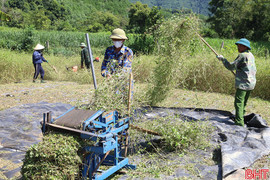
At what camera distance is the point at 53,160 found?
2473mm

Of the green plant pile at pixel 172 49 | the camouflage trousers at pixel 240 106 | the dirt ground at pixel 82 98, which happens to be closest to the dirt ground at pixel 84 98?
the dirt ground at pixel 82 98

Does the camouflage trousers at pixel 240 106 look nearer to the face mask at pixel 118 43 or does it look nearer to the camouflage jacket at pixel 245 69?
the camouflage jacket at pixel 245 69

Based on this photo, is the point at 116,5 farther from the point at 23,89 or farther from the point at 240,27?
the point at 23,89

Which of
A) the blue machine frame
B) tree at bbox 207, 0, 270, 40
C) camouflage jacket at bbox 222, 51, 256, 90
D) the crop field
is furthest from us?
tree at bbox 207, 0, 270, 40

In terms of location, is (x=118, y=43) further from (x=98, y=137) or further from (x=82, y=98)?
(x=82, y=98)

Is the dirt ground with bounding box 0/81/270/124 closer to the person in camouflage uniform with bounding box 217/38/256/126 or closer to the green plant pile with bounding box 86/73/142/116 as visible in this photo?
the person in camouflage uniform with bounding box 217/38/256/126

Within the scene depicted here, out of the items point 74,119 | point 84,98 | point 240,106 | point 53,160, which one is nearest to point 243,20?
point 240,106

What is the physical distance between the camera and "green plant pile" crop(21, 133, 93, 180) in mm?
2428

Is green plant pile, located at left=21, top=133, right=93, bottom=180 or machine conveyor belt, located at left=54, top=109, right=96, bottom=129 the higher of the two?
machine conveyor belt, located at left=54, top=109, right=96, bottom=129

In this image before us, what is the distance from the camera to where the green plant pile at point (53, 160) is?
2.43 m

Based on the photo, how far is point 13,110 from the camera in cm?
547

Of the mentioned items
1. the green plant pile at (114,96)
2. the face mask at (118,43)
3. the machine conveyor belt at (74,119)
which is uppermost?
the face mask at (118,43)

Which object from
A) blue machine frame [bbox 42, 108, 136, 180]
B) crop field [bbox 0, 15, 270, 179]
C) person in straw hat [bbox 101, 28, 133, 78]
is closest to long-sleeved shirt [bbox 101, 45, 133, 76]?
person in straw hat [bbox 101, 28, 133, 78]

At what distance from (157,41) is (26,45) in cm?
1635
